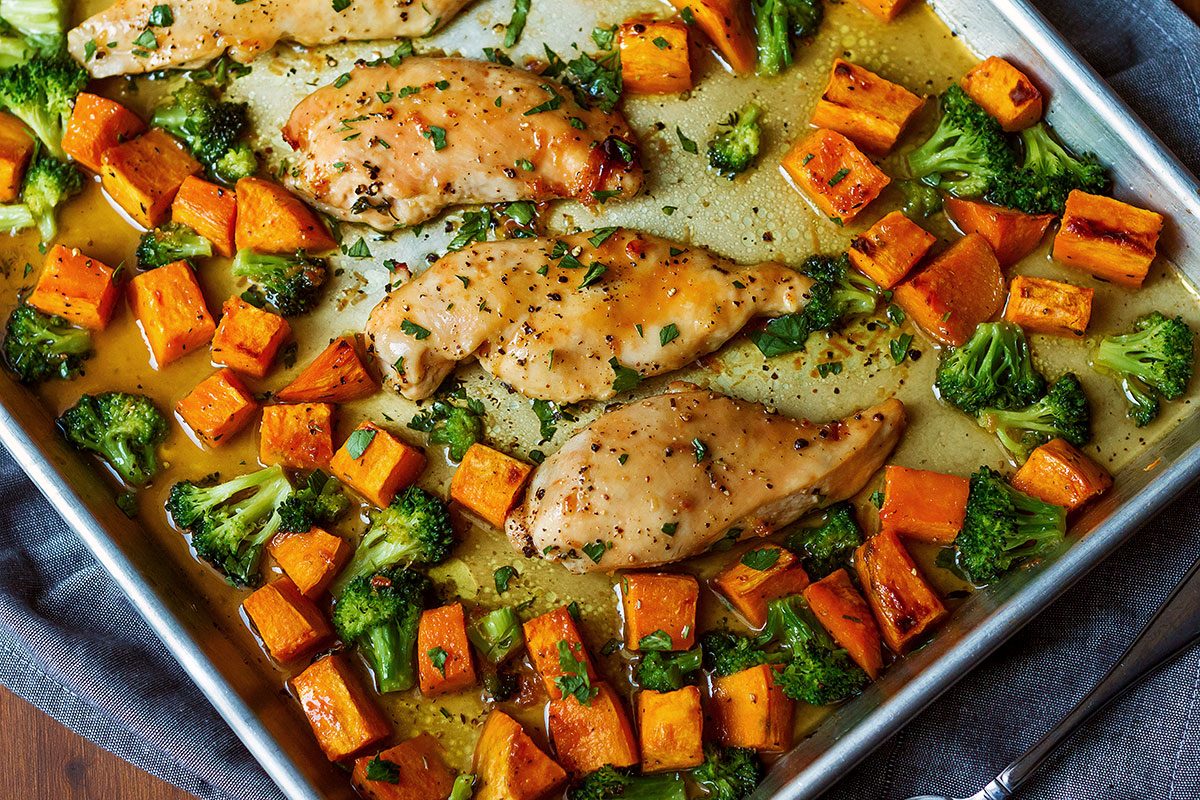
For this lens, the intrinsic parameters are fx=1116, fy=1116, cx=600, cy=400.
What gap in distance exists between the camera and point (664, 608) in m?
4.23

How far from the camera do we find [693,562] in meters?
4.42

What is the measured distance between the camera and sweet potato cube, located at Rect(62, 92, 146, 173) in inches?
187

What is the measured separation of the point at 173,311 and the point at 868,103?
2.98 m

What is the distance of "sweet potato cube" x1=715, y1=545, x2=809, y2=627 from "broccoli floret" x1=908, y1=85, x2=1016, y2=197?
1.71 metres

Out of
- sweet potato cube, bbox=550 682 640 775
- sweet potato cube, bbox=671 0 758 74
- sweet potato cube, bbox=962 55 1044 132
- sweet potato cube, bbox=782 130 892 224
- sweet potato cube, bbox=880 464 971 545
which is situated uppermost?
sweet potato cube, bbox=962 55 1044 132

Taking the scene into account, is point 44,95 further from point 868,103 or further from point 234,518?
point 868,103

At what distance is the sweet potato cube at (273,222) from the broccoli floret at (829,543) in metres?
2.35

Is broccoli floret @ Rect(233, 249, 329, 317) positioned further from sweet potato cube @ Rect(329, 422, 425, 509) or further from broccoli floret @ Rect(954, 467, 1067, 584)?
broccoli floret @ Rect(954, 467, 1067, 584)

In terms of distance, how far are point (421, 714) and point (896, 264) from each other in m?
2.60

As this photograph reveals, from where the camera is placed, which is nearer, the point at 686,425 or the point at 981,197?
the point at 686,425

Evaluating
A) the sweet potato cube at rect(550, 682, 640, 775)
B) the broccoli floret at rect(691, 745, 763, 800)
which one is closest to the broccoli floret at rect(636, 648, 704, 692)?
the sweet potato cube at rect(550, 682, 640, 775)

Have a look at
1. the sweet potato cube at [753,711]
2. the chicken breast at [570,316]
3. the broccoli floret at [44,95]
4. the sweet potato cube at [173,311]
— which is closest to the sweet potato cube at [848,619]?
the sweet potato cube at [753,711]

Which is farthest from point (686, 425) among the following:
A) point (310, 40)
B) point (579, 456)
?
point (310, 40)

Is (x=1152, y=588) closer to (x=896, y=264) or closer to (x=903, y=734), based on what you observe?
(x=903, y=734)
